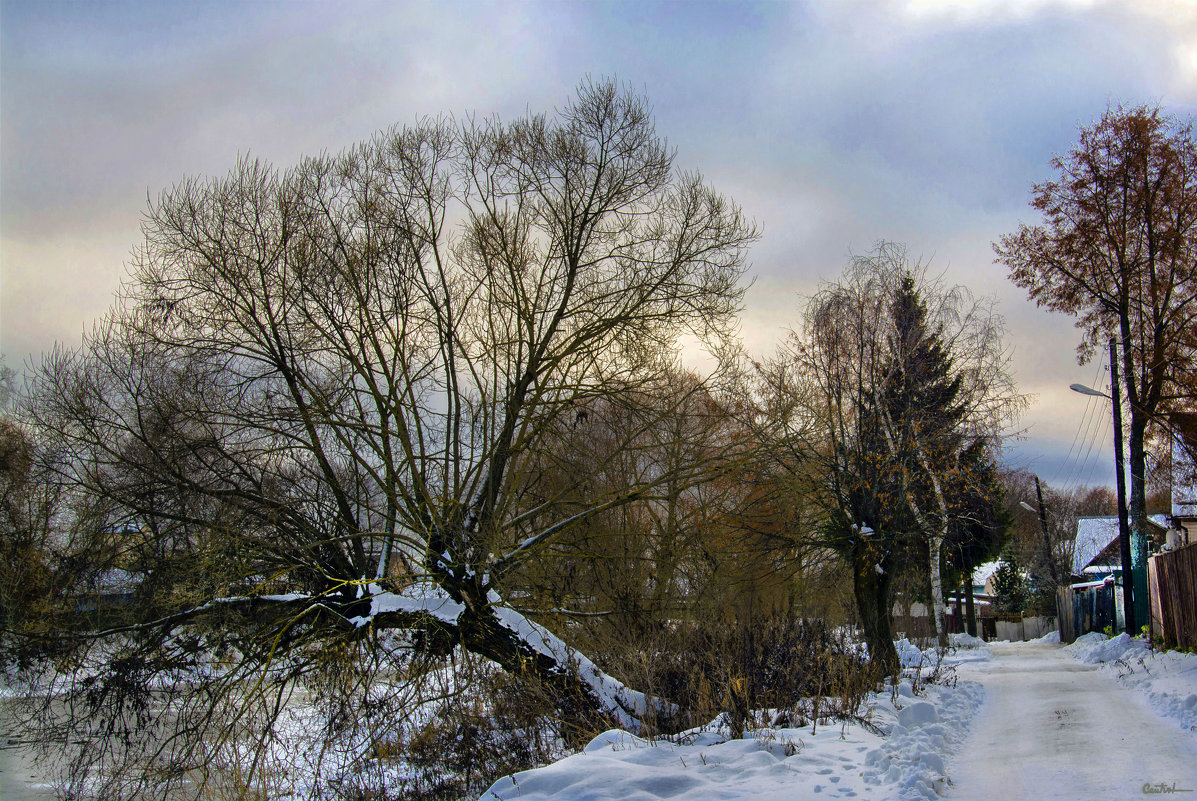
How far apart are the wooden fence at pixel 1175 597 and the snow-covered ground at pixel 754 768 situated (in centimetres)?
1025

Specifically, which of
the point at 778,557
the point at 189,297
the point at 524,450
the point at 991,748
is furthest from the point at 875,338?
the point at 189,297

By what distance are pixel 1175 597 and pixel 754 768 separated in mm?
14729

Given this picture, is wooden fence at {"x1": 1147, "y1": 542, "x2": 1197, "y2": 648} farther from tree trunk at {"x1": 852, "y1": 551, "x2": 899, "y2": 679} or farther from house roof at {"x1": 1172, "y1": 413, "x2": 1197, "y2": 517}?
tree trunk at {"x1": 852, "y1": 551, "x2": 899, "y2": 679}

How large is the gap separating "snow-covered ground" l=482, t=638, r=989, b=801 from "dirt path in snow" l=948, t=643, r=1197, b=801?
0.41 m

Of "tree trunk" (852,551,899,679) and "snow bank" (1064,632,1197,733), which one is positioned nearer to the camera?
"snow bank" (1064,632,1197,733)

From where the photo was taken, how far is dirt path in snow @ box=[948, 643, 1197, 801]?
6219mm

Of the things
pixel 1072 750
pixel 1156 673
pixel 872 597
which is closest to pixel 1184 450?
pixel 1156 673

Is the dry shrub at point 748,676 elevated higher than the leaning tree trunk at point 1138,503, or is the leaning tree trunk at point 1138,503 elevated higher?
the leaning tree trunk at point 1138,503

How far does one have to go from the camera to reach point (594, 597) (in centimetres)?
1480

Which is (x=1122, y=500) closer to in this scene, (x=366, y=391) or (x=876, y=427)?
(x=876, y=427)

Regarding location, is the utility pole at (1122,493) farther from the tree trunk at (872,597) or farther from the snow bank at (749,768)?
the snow bank at (749,768)

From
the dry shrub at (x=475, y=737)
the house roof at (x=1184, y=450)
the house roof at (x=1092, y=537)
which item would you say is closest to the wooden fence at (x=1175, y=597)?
the house roof at (x=1184, y=450)

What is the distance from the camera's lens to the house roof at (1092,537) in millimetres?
49531

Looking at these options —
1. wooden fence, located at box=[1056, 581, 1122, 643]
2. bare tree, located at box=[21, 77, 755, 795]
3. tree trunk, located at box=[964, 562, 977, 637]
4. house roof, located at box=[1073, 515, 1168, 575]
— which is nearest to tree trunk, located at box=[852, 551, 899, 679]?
bare tree, located at box=[21, 77, 755, 795]
